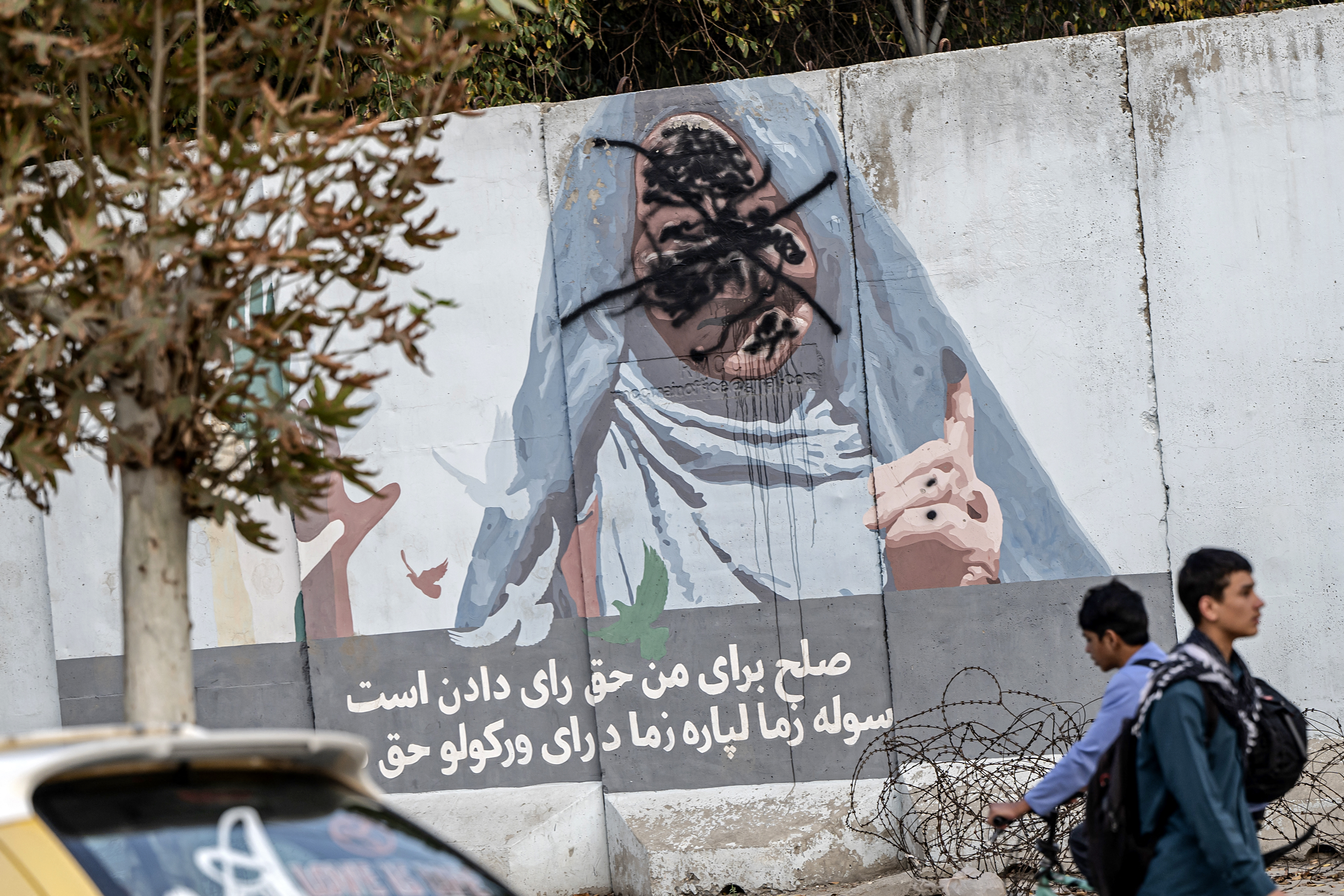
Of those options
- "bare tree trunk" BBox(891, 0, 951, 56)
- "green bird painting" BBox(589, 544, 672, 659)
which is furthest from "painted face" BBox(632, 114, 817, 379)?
"bare tree trunk" BBox(891, 0, 951, 56)

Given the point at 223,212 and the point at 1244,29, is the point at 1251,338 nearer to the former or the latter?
the point at 1244,29

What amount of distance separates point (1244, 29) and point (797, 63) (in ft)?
18.3

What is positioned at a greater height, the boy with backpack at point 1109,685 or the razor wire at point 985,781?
the boy with backpack at point 1109,685

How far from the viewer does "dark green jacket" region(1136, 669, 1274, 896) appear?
8.96 ft

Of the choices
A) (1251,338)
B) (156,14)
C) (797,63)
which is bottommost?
(1251,338)

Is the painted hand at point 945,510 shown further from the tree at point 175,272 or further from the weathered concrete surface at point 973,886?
the tree at point 175,272

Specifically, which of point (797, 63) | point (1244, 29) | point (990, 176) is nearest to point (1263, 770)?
point (990, 176)

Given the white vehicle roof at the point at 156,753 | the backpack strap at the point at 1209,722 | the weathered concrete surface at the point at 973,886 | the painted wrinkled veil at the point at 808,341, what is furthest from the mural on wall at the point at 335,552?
the backpack strap at the point at 1209,722

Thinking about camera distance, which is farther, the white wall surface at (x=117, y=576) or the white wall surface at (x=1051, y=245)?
the white wall surface at (x=117, y=576)

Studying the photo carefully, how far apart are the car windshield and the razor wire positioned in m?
3.32

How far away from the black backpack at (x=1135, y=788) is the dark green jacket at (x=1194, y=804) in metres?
0.02

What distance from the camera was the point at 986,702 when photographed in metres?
6.16

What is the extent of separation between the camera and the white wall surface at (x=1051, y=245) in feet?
20.1

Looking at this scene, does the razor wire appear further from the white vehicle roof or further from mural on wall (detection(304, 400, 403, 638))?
the white vehicle roof
